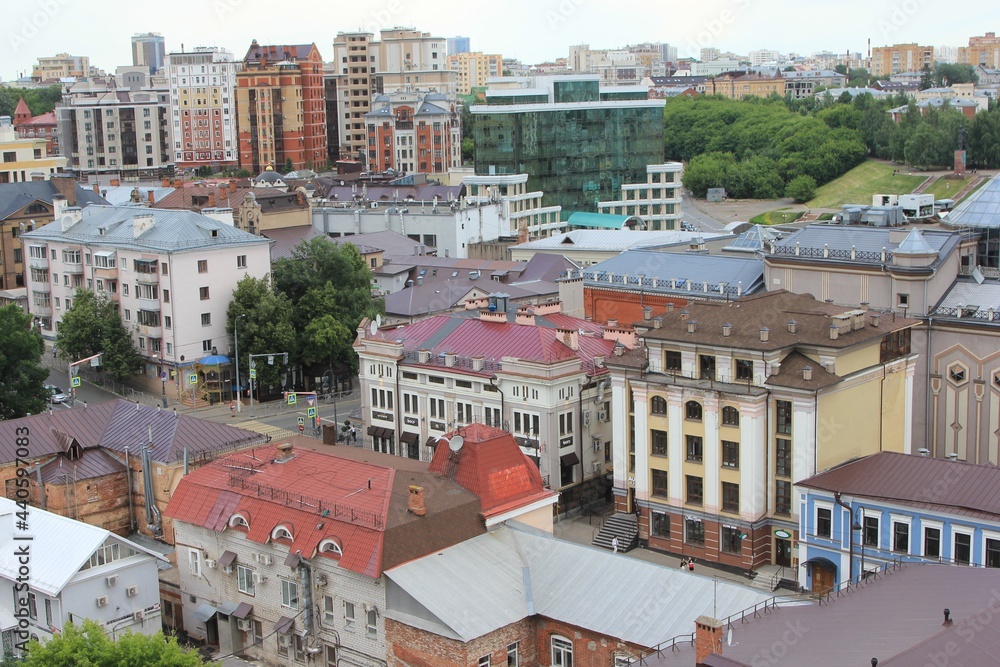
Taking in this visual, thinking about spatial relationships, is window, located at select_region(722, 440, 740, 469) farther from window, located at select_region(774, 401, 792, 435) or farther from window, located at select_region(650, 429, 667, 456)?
window, located at select_region(650, 429, 667, 456)

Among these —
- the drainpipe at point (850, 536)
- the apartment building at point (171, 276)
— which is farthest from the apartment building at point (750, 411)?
the apartment building at point (171, 276)

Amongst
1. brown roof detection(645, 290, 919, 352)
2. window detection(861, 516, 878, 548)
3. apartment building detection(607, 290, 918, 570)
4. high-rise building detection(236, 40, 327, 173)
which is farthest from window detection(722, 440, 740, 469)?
high-rise building detection(236, 40, 327, 173)

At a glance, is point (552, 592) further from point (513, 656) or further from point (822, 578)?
point (822, 578)

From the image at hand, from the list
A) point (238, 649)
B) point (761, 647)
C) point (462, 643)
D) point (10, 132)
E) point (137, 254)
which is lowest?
point (238, 649)

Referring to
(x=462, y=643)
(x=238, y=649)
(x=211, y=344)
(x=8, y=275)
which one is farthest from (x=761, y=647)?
(x=8, y=275)

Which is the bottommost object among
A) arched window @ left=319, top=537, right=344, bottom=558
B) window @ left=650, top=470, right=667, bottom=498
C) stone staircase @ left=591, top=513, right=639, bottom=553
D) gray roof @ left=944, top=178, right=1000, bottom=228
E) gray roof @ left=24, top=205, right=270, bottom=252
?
stone staircase @ left=591, top=513, right=639, bottom=553

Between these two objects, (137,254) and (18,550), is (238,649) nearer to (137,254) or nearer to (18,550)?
(18,550)
